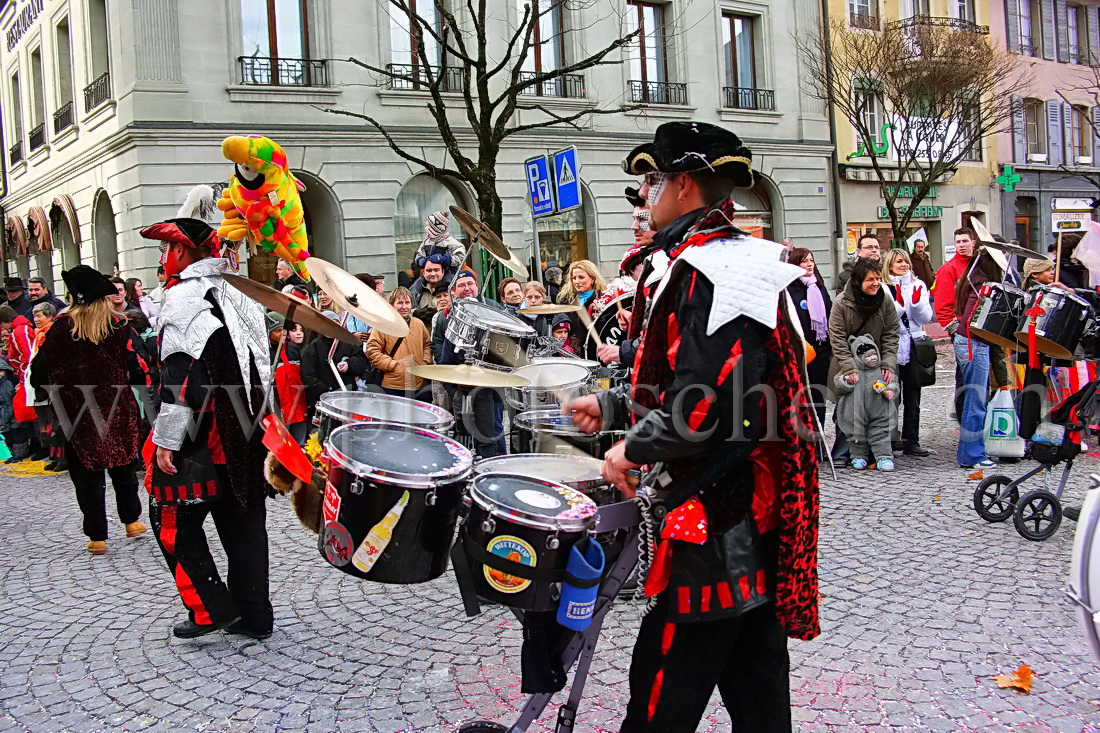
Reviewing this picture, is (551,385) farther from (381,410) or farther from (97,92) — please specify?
(97,92)

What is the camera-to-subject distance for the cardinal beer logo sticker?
2480mm

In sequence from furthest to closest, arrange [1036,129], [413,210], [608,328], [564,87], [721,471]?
[1036,129] → [564,87] → [413,210] → [608,328] → [721,471]

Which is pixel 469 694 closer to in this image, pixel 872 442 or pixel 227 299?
pixel 227 299

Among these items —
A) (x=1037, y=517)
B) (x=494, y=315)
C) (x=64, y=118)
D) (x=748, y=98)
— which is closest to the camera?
(x=1037, y=517)

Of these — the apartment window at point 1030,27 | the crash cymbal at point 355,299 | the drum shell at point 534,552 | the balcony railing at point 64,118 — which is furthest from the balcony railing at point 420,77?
the apartment window at point 1030,27

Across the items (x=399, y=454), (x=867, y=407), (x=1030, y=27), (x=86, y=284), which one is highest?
(x=1030, y=27)

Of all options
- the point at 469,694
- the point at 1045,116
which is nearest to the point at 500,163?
the point at 469,694

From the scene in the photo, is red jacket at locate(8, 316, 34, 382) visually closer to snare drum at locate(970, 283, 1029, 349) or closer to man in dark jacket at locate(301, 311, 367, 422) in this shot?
man in dark jacket at locate(301, 311, 367, 422)

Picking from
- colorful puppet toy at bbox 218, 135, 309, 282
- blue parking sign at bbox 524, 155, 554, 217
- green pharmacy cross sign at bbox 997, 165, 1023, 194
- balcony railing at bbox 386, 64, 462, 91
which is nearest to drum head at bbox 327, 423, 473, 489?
colorful puppet toy at bbox 218, 135, 309, 282

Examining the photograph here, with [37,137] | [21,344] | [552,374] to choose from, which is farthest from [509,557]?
[37,137]

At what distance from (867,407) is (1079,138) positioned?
29437 mm

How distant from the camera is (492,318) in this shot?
572cm

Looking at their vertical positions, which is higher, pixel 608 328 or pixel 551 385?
pixel 608 328

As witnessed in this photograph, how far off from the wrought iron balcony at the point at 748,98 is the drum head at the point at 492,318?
17811 millimetres
